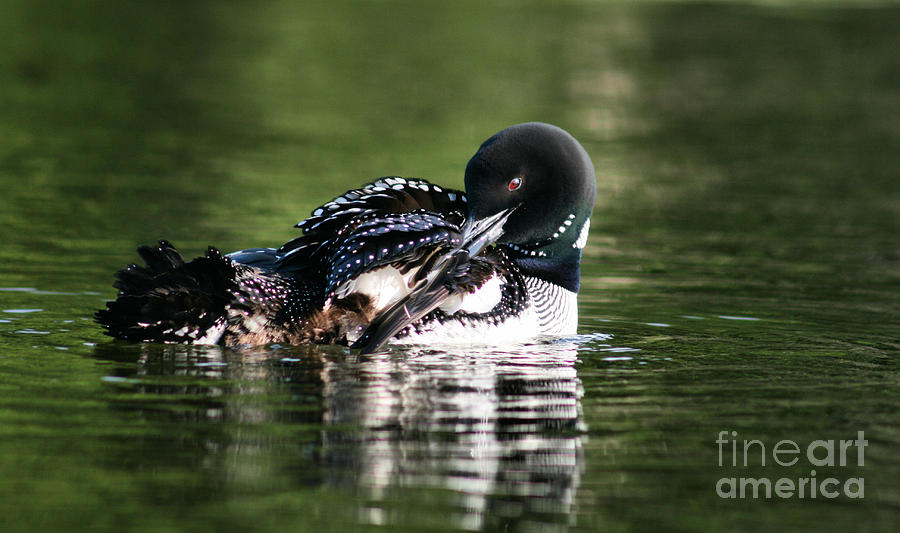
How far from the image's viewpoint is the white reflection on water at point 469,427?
4.62 meters

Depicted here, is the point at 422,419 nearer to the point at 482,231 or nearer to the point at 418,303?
the point at 418,303

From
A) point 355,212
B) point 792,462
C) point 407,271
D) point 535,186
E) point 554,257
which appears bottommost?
point 792,462

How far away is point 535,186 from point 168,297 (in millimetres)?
2096

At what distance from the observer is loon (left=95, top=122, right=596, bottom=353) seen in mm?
6445

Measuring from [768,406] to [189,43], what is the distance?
2107cm

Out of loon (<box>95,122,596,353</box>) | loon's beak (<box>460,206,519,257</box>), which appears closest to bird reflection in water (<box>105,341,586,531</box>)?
loon (<box>95,122,596,353</box>)

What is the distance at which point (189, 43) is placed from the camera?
1002 inches

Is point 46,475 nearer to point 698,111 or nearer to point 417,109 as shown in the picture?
point 417,109

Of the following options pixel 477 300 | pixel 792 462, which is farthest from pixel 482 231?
pixel 792 462

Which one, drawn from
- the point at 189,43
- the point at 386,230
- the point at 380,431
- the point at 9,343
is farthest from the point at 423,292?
the point at 189,43

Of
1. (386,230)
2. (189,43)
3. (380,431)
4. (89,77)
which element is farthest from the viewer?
(189,43)

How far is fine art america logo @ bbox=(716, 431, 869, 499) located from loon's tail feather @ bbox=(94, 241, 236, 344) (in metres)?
2.49

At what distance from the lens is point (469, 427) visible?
5434 mm

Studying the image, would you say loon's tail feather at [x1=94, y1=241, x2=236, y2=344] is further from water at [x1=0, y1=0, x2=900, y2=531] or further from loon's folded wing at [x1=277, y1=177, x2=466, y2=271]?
loon's folded wing at [x1=277, y1=177, x2=466, y2=271]
